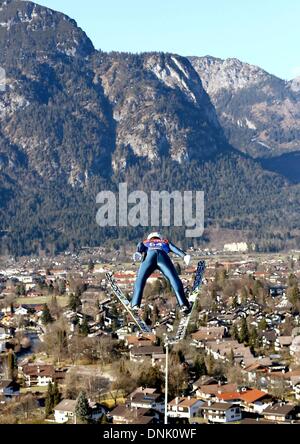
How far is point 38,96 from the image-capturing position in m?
122

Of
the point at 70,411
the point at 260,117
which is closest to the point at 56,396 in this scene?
the point at 70,411

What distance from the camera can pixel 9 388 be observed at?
29.0 metres

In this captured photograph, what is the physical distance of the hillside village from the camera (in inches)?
1009

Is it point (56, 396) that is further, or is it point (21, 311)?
point (21, 311)

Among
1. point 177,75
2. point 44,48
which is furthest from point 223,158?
point 44,48

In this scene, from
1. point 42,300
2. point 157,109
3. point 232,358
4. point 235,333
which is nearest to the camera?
point 232,358

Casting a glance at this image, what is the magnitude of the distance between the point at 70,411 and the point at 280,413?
5077 mm

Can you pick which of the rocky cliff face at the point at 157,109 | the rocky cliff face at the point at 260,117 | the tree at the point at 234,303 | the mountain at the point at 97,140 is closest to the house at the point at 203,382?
the tree at the point at 234,303

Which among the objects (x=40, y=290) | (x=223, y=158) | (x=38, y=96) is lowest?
(x=40, y=290)

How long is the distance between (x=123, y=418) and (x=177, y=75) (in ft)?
362

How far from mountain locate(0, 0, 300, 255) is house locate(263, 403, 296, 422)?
219 ft

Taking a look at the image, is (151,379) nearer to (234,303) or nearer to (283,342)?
(283,342)

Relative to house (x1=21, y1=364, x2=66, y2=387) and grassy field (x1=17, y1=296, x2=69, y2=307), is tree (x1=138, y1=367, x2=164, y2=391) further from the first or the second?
grassy field (x1=17, y1=296, x2=69, y2=307)
